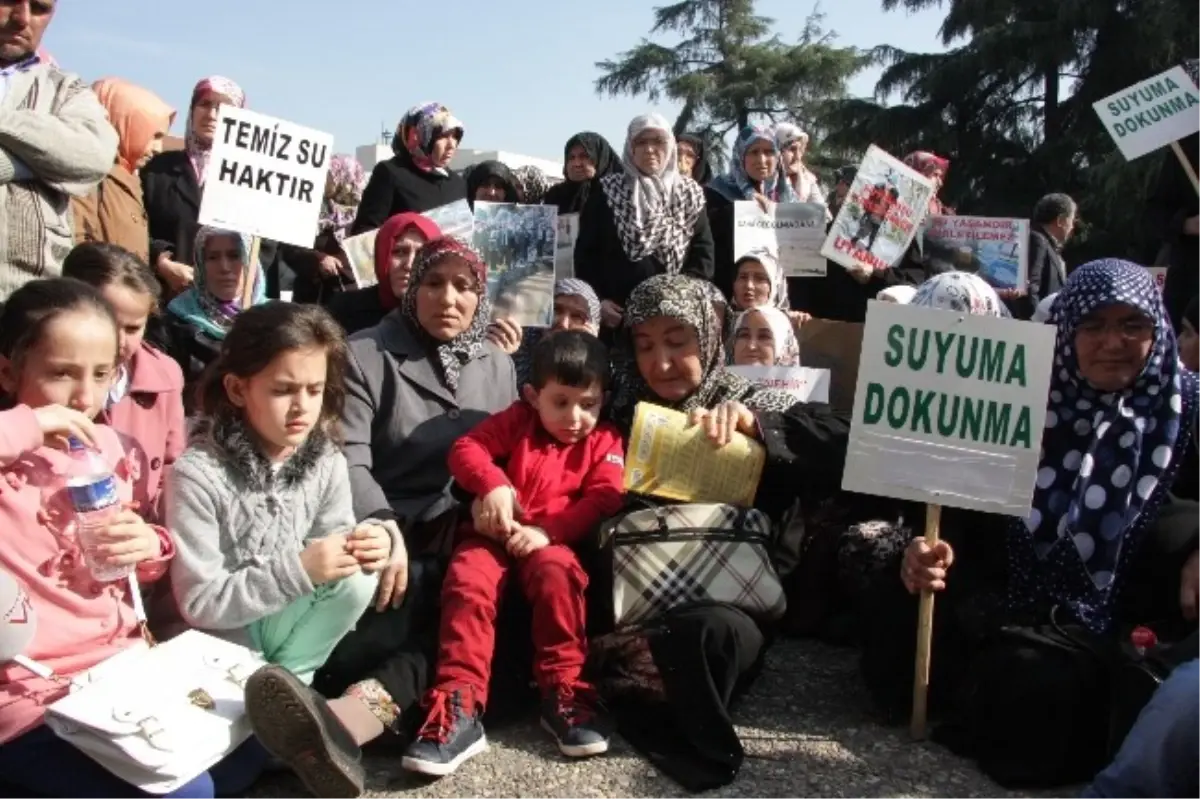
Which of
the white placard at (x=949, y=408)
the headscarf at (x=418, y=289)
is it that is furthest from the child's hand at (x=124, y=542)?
the white placard at (x=949, y=408)

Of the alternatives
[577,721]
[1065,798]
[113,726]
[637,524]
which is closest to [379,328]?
[637,524]

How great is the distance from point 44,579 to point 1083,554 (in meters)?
2.95

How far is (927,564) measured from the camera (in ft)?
11.4

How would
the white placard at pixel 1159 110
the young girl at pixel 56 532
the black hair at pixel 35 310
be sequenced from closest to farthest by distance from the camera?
the young girl at pixel 56 532
the black hair at pixel 35 310
the white placard at pixel 1159 110

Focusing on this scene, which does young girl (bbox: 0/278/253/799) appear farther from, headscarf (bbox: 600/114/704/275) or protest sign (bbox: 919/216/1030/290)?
protest sign (bbox: 919/216/1030/290)

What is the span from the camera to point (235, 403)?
3338 millimetres

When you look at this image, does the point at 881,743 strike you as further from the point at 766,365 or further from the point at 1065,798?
the point at 766,365

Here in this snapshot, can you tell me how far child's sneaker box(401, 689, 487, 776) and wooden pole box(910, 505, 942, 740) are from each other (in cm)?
134

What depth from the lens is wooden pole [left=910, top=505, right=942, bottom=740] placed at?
11.4 feet

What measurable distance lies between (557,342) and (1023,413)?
4.94 feet

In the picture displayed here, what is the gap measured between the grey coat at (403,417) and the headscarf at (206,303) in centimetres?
108

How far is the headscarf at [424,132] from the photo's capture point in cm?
661

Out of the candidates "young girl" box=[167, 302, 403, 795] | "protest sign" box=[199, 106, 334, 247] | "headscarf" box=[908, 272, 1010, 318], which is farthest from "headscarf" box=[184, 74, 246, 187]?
"headscarf" box=[908, 272, 1010, 318]

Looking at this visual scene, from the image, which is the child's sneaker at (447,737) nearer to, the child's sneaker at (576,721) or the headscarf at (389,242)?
the child's sneaker at (576,721)
